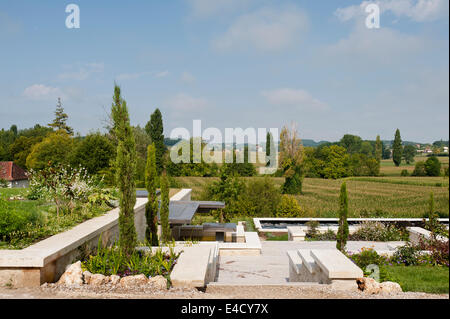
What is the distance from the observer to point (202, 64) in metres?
15.9

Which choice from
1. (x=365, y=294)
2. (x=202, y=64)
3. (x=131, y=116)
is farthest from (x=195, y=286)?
(x=202, y=64)

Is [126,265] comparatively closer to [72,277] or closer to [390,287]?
[72,277]

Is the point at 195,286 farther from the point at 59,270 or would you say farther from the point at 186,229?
the point at 186,229

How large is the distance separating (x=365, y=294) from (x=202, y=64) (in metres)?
13.5

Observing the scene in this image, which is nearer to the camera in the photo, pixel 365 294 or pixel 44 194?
pixel 365 294

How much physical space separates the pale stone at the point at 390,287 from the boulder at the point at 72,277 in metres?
3.74

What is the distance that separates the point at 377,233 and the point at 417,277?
6203 mm

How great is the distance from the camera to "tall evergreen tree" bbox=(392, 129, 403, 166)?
45844mm

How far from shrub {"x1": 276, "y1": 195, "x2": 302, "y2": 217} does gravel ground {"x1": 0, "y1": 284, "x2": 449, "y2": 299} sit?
450 inches

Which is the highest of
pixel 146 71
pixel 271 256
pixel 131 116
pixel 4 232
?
pixel 146 71

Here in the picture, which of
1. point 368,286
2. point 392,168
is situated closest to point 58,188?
point 368,286

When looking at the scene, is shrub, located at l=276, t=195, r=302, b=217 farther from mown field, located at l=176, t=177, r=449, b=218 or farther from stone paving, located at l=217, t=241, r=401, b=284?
stone paving, located at l=217, t=241, r=401, b=284

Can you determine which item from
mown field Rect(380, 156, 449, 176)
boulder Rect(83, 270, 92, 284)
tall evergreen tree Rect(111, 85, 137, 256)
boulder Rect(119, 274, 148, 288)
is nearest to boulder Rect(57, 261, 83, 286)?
boulder Rect(83, 270, 92, 284)
